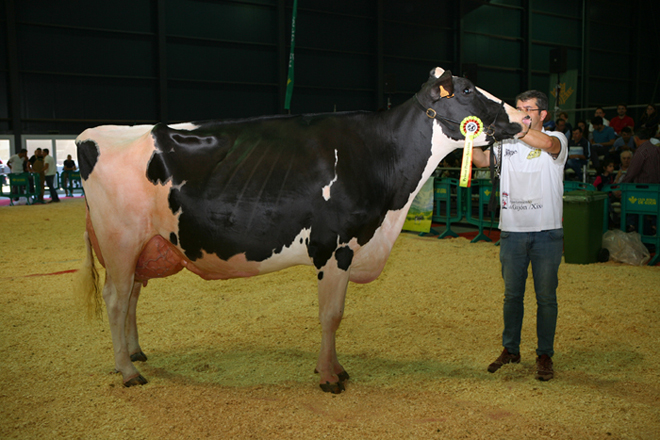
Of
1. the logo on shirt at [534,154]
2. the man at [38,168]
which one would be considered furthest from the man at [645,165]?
the man at [38,168]

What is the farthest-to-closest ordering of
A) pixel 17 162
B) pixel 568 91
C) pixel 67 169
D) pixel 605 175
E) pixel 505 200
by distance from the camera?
pixel 67 169
pixel 568 91
pixel 17 162
pixel 605 175
pixel 505 200

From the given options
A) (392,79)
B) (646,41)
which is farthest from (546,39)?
(392,79)

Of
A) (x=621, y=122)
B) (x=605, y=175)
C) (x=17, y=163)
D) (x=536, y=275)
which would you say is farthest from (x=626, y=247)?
(x=17, y=163)

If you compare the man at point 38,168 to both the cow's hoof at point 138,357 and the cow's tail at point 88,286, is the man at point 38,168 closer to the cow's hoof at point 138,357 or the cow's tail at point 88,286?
the cow's tail at point 88,286

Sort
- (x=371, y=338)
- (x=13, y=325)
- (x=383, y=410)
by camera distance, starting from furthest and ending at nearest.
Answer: (x=13, y=325) → (x=371, y=338) → (x=383, y=410)

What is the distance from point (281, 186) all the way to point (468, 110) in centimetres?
138

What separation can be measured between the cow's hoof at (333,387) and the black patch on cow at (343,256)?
0.82 metres

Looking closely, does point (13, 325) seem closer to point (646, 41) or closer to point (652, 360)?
point (652, 360)

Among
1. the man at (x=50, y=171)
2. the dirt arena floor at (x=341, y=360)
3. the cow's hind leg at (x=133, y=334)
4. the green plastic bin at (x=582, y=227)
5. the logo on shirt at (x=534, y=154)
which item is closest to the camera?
the dirt arena floor at (x=341, y=360)

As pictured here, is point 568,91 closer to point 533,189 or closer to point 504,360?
point 533,189

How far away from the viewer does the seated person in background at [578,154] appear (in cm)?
1095

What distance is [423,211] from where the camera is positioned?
1102cm

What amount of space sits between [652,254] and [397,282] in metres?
4.45

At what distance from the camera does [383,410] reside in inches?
130
